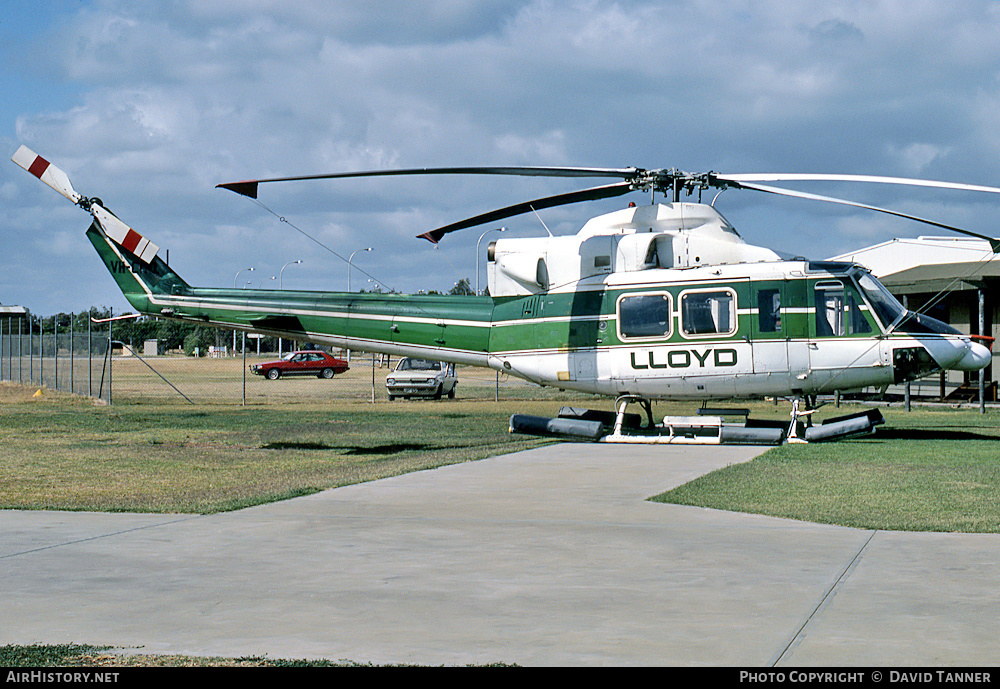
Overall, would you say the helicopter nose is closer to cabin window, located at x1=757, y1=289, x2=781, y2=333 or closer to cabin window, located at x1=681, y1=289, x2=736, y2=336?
cabin window, located at x1=757, y1=289, x2=781, y2=333

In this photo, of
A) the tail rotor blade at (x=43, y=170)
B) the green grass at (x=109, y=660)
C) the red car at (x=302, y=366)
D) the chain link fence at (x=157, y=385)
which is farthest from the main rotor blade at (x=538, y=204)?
the red car at (x=302, y=366)

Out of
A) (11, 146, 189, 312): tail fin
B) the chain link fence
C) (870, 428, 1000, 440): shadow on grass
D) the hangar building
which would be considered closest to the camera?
(870, 428, 1000, 440): shadow on grass

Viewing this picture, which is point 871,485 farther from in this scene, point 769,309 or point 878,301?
point 878,301

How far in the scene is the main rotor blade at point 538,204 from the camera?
16625mm

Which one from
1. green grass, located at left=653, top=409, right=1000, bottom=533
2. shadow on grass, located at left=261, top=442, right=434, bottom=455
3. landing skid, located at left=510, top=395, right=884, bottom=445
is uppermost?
landing skid, located at left=510, top=395, right=884, bottom=445

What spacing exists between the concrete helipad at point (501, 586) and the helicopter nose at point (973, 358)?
29.9ft

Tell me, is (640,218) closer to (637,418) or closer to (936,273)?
(637,418)

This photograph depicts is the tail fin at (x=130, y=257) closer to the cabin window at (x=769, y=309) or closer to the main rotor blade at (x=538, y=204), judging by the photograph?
the main rotor blade at (x=538, y=204)

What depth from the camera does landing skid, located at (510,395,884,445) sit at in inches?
679

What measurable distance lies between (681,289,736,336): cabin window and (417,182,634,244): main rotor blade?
2.17m

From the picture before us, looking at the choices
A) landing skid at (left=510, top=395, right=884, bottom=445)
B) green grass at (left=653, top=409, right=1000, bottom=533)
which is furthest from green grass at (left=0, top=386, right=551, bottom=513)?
green grass at (left=653, top=409, right=1000, bottom=533)

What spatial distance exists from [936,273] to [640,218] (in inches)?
815

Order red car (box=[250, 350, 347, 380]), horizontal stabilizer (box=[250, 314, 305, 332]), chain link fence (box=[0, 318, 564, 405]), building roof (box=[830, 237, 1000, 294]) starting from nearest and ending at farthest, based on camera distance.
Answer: horizontal stabilizer (box=[250, 314, 305, 332]), building roof (box=[830, 237, 1000, 294]), chain link fence (box=[0, 318, 564, 405]), red car (box=[250, 350, 347, 380])
